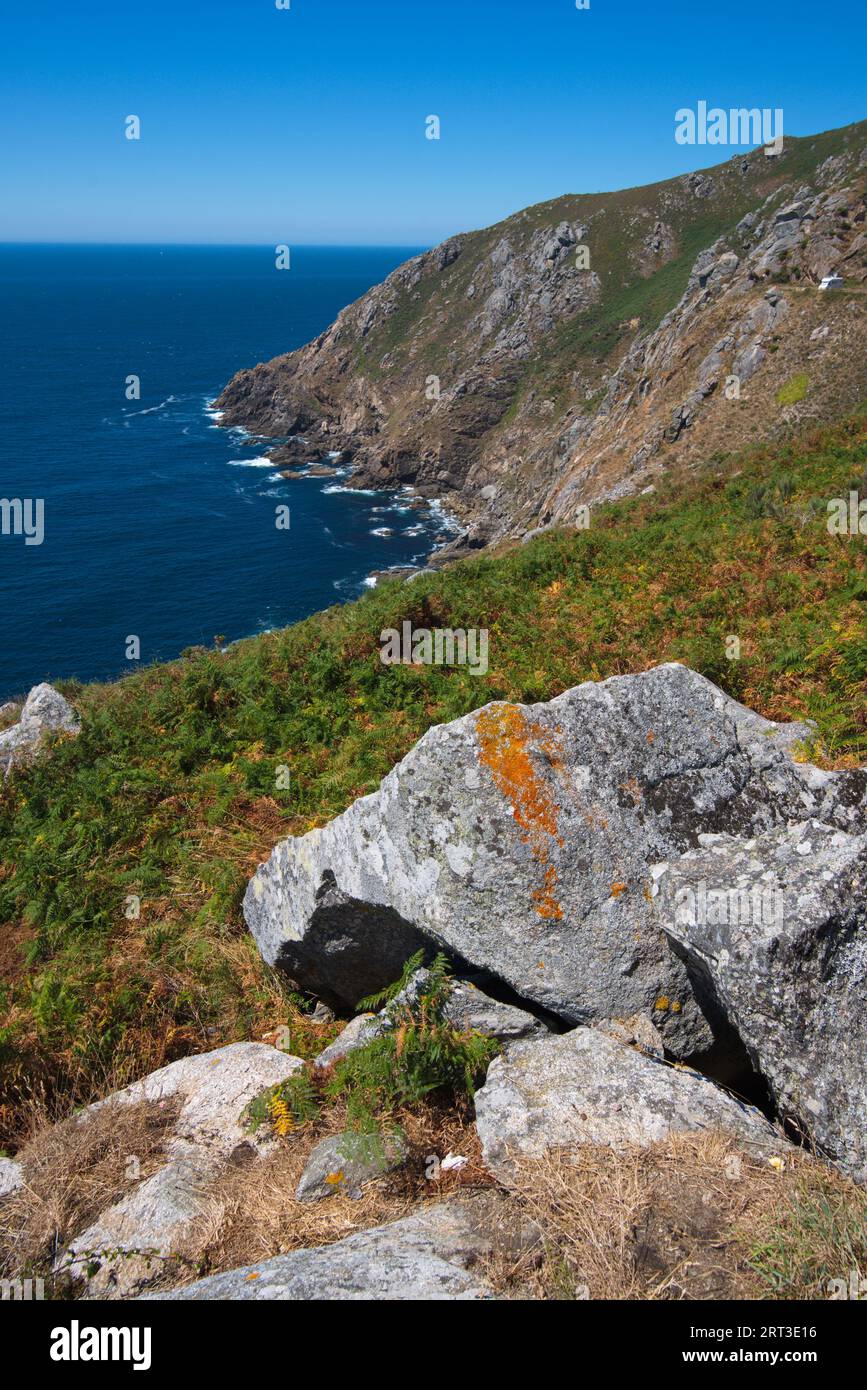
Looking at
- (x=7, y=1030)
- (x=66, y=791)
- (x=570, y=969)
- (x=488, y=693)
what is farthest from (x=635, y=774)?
(x=66, y=791)

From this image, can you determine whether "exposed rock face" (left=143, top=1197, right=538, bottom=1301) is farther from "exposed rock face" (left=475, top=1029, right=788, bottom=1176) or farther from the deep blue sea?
the deep blue sea

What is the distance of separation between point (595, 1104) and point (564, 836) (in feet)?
6.27

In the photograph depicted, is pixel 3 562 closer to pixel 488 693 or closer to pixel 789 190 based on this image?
pixel 488 693

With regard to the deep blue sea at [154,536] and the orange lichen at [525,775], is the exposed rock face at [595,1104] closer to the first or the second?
the orange lichen at [525,775]

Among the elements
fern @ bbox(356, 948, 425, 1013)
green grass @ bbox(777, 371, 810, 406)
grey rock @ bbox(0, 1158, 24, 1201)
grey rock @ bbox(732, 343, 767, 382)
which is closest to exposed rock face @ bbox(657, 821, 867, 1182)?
fern @ bbox(356, 948, 425, 1013)

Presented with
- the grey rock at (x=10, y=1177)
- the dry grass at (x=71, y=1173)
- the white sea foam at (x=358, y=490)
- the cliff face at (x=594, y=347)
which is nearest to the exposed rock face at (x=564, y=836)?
the dry grass at (x=71, y=1173)

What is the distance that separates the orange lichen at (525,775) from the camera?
598 centimetres

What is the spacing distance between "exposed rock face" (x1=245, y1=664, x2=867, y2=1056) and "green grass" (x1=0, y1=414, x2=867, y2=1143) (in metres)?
1.44

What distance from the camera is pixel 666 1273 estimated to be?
3795 millimetres

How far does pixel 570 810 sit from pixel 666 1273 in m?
3.08

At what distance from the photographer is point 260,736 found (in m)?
12.2

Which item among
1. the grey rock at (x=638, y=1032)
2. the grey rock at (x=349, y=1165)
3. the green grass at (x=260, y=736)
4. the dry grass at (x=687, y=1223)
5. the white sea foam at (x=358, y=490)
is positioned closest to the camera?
the dry grass at (x=687, y=1223)

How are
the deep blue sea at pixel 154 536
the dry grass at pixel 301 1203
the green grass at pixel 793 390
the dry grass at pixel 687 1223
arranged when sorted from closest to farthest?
the dry grass at pixel 687 1223
the dry grass at pixel 301 1203
the green grass at pixel 793 390
the deep blue sea at pixel 154 536

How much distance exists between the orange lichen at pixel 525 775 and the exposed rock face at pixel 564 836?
1 cm
